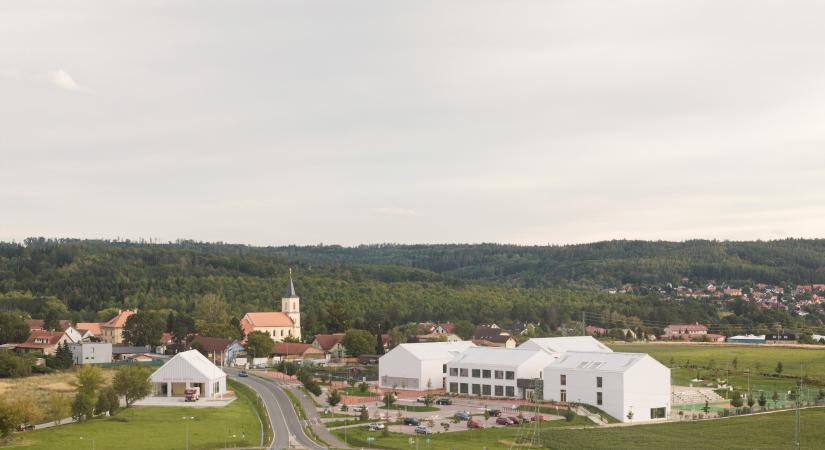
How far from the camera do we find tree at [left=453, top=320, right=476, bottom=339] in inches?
4882

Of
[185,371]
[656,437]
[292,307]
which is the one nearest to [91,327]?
[292,307]

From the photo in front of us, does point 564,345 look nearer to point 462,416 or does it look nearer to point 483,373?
point 483,373

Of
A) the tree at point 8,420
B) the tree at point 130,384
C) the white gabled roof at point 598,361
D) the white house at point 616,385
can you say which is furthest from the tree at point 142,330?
the tree at point 8,420

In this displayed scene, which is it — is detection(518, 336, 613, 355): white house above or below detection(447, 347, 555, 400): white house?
above

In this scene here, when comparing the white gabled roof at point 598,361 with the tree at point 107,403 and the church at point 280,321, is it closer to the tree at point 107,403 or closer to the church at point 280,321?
the tree at point 107,403

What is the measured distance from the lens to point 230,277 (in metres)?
164

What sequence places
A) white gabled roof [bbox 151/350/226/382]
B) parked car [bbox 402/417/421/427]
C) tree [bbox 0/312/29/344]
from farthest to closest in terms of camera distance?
tree [bbox 0/312/29/344]
white gabled roof [bbox 151/350/226/382]
parked car [bbox 402/417/421/427]

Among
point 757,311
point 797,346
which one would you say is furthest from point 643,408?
point 757,311

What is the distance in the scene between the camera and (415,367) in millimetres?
82062

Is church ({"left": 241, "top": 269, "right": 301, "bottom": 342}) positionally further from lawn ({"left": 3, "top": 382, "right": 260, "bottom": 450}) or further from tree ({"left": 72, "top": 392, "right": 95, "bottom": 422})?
tree ({"left": 72, "top": 392, "right": 95, "bottom": 422})

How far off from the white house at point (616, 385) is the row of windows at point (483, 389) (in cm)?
519

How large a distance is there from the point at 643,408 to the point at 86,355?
194 feet

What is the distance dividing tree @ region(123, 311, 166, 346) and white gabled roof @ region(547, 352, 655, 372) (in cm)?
5275

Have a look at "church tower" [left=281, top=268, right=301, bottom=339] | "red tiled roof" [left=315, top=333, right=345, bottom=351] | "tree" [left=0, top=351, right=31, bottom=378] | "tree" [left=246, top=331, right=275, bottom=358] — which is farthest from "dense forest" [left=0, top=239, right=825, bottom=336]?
"tree" [left=0, top=351, right=31, bottom=378]
